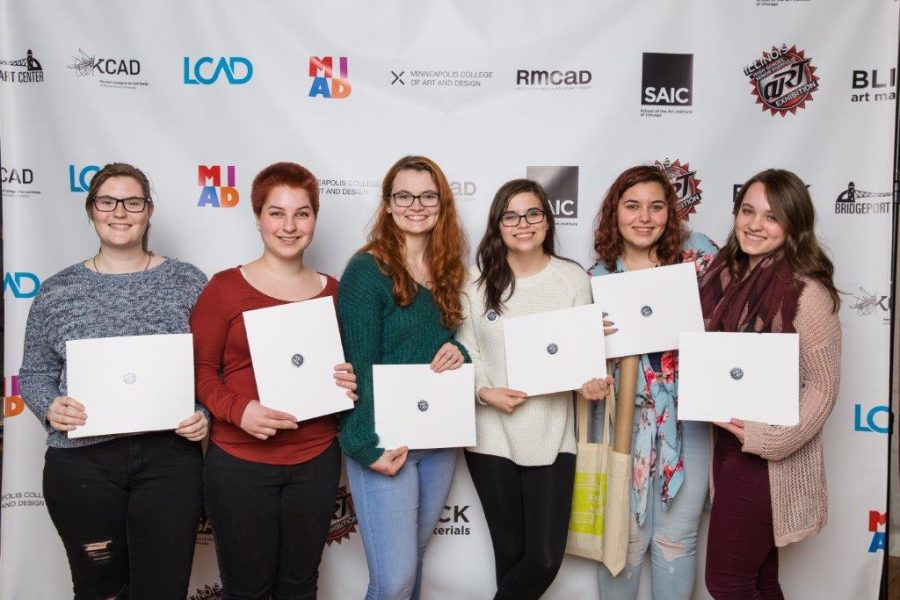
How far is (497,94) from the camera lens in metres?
2.58

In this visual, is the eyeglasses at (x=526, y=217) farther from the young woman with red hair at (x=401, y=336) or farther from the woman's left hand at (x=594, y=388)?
the woman's left hand at (x=594, y=388)

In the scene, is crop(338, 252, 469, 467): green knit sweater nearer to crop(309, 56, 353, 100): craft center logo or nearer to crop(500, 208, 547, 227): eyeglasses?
crop(500, 208, 547, 227): eyeglasses

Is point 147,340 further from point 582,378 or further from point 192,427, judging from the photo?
point 582,378

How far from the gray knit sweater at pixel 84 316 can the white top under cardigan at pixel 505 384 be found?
0.88 meters

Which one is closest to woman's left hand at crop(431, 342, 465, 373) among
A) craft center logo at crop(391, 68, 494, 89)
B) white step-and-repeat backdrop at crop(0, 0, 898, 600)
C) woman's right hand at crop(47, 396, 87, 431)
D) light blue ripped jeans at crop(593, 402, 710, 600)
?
light blue ripped jeans at crop(593, 402, 710, 600)

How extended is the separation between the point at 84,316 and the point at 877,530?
9.69 ft

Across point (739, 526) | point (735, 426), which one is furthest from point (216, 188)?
point (739, 526)

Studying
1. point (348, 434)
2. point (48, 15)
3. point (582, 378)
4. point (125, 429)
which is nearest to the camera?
point (125, 429)

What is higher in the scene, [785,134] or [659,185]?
[785,134]

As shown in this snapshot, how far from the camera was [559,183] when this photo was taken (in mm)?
2598

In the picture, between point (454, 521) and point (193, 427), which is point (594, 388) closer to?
point (454, 521)

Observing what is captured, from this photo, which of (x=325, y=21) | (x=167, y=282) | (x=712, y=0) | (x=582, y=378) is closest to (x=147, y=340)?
(x=167, y=282)

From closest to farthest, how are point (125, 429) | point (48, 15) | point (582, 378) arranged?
point (125, 429) → point (582, 378) → point (48, 15)

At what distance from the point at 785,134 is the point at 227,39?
7.32ft
